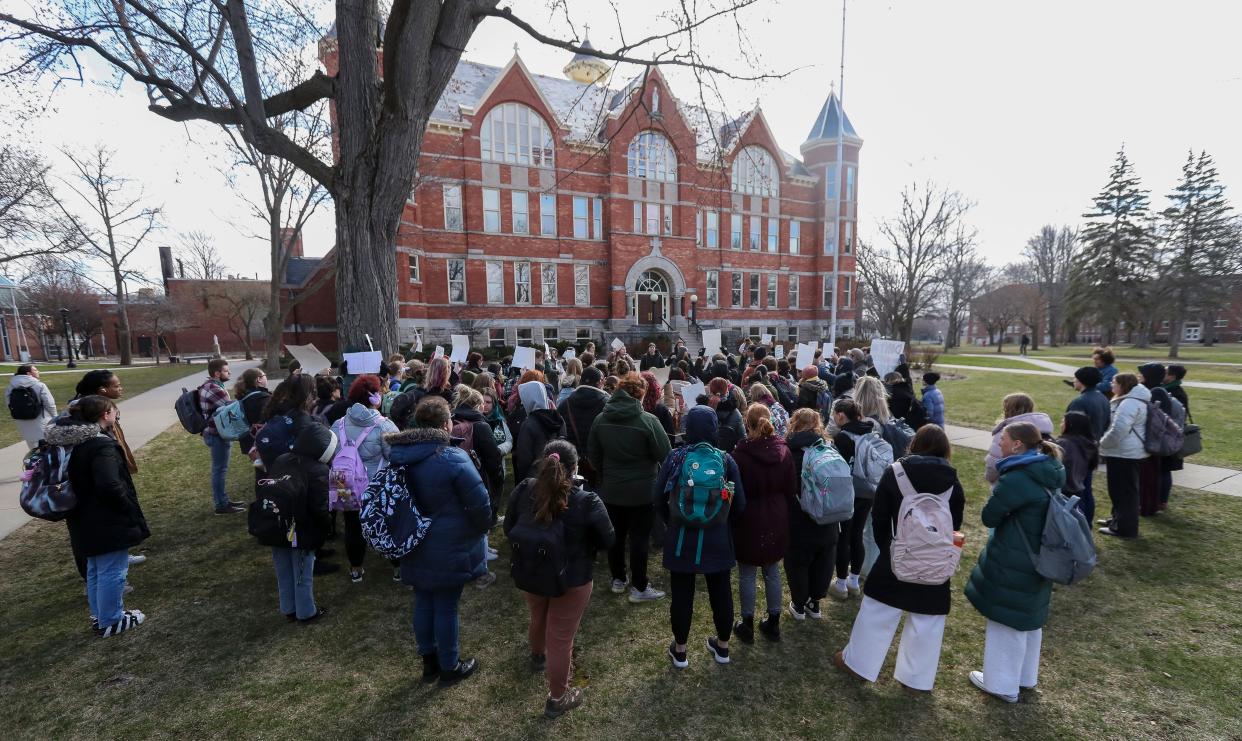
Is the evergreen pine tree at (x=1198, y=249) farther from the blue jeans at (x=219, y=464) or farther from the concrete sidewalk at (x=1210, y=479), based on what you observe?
the blue jeans at (x=219, y=464)

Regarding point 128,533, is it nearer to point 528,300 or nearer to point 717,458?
point 717,458

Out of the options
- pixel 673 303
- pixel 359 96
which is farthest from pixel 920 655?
pixel 673 303

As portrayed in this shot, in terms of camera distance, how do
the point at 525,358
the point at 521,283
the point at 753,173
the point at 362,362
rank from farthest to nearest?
the point at 753,173
the point at 521,283
the point at 525,358
the point at 362,362

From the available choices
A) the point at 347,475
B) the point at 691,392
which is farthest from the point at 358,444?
the point at 691,392

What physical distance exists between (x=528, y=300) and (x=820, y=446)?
2687cm

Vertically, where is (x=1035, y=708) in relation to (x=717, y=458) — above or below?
below

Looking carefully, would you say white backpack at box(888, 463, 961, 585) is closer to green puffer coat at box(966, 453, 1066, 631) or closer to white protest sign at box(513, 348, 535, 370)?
green puffer coat at box(966, 453, 1066, 631)

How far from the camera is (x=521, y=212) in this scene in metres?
28.6

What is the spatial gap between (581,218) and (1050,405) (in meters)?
23.9

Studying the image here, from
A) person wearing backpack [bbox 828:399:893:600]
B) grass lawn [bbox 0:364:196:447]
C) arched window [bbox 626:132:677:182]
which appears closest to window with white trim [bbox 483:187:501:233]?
arched window [bbox 626:132:677:182]

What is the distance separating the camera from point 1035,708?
3.21 meters

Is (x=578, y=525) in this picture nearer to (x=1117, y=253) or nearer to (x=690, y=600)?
(x=690, y=600)

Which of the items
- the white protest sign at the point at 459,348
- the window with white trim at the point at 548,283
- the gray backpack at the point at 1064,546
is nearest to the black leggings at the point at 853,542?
the gray backpack at the point at 1064,546

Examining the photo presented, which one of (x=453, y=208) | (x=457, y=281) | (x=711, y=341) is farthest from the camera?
(x=457, y=281)
